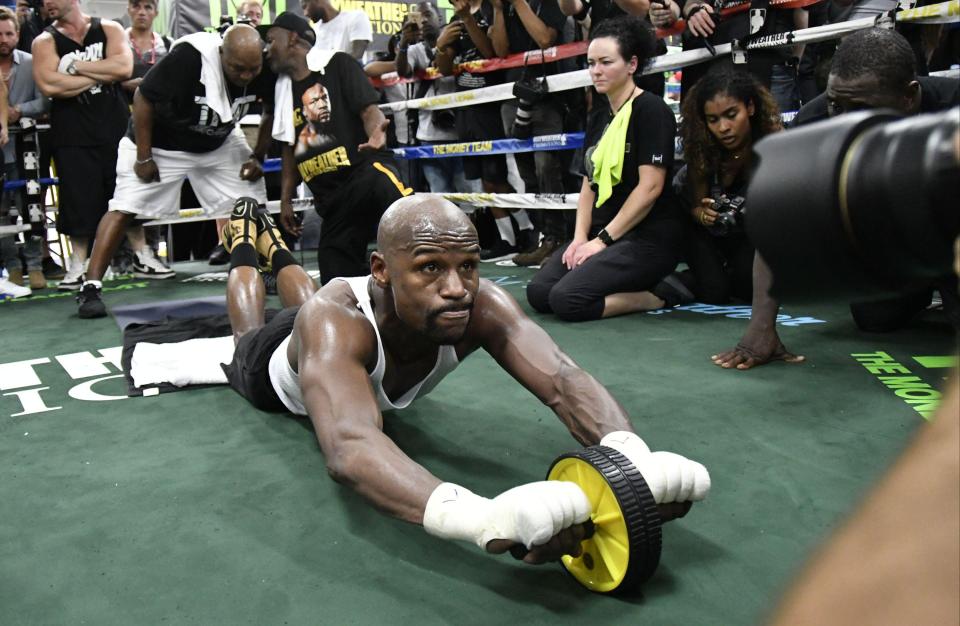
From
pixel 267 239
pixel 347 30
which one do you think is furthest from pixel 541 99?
pixel 267 239

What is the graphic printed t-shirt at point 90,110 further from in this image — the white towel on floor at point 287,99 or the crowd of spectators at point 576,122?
the white towel on floor at point 287,99

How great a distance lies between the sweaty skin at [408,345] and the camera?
1474 millimetres

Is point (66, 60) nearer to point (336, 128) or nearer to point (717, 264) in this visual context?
point (336, 128)

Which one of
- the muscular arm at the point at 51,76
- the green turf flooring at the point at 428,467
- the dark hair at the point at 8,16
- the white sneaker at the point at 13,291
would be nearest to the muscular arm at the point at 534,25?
the green turf flooring at the point at 428,467

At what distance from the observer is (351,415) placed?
1567mm

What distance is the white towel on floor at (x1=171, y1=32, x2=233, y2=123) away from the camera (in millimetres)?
3914

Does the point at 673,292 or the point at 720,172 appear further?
the point at 673,292

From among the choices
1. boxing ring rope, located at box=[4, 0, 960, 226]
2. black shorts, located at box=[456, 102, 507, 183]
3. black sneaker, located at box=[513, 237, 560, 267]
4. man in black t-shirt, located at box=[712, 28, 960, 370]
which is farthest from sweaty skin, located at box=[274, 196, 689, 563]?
black shorts, located at box=[456, 102, 507, 183]

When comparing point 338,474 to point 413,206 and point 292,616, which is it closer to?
point 292,616

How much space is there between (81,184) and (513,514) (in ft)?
15.5

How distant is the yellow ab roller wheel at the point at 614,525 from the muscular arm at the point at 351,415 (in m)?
0.27

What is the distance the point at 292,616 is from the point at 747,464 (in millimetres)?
1083

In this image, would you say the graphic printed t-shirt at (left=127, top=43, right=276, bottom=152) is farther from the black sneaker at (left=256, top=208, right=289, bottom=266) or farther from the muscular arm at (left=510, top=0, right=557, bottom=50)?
the muscular arm at (left=510, top=0, right=557, bottom=50)

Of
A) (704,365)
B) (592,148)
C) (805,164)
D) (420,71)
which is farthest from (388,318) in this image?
(420,71)
